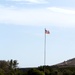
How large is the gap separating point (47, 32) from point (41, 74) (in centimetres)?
1988

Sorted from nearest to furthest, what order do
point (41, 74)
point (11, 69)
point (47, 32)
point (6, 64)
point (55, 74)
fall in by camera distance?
1. point (47, 32)
2. point (41, 74)
3. point (55, 74)
4. point (11, 69)
5. point (6, 64)

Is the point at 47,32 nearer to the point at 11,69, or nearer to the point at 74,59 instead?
the point at 11,69

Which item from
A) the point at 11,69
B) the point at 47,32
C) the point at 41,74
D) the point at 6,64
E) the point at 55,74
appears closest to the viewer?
the point at 47,32

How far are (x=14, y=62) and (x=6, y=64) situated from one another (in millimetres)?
3621

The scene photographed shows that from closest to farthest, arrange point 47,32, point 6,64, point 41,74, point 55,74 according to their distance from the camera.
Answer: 1. point 47,32
2. point 41,74
3. point 55,74
4. point 6,64

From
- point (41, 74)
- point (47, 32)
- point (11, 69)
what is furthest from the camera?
point (11, 69)

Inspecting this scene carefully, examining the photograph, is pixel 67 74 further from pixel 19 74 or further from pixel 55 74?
pixel 19 74

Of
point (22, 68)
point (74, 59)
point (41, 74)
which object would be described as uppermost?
point (74, 59)

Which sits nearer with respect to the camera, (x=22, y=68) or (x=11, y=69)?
(x=11, y=69)

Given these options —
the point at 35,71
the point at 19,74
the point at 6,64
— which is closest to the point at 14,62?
the point at 6,64

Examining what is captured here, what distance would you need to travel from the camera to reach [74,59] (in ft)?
526

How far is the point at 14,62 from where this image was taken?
10644 cm

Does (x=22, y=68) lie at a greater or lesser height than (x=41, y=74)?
greater

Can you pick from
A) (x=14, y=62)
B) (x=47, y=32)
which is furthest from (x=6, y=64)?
(x=47, y=32)
